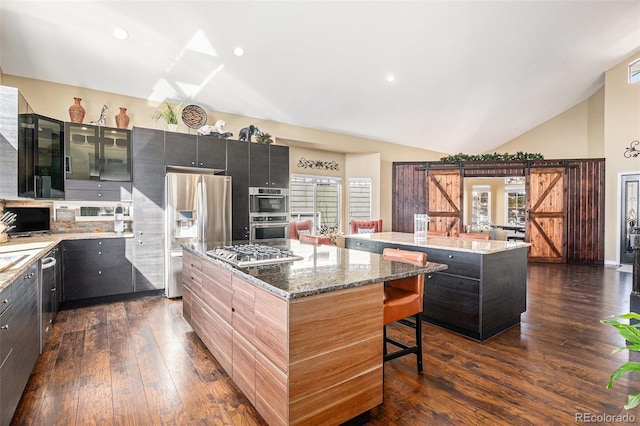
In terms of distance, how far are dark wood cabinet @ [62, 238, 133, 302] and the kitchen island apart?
3.70m

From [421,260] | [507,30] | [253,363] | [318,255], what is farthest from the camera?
[507,30]

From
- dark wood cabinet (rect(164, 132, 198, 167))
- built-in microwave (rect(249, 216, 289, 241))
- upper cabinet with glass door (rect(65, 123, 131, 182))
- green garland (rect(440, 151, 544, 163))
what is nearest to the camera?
upper cabinet with glass door (rect(65, 123, 131, 182))

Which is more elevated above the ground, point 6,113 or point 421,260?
point 6,113

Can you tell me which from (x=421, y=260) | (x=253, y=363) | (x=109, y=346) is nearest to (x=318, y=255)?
(x=421, y=260)

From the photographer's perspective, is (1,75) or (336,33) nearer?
(1,75)

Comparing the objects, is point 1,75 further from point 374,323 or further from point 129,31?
point 374,323

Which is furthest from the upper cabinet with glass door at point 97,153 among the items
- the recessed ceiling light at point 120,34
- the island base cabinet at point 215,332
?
the island base cabinet at point 215,332

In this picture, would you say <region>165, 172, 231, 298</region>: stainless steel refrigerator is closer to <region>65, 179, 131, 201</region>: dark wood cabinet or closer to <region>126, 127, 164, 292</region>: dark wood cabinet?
<region>126, 127, 164, 292</region>: dark wood cabinet

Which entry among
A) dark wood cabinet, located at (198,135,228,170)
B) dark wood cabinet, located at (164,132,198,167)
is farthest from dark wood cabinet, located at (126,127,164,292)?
dark wood cabinet, located at (198,135,228,170)

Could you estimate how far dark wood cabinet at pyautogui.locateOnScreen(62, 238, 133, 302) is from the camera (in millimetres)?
3969

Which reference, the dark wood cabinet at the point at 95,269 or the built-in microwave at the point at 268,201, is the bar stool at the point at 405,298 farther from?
the dark wood cabinet at the point at 95,269

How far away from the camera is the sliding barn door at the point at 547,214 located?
7488mm

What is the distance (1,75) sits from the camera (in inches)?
155

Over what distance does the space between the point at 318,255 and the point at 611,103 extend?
8.47 m
